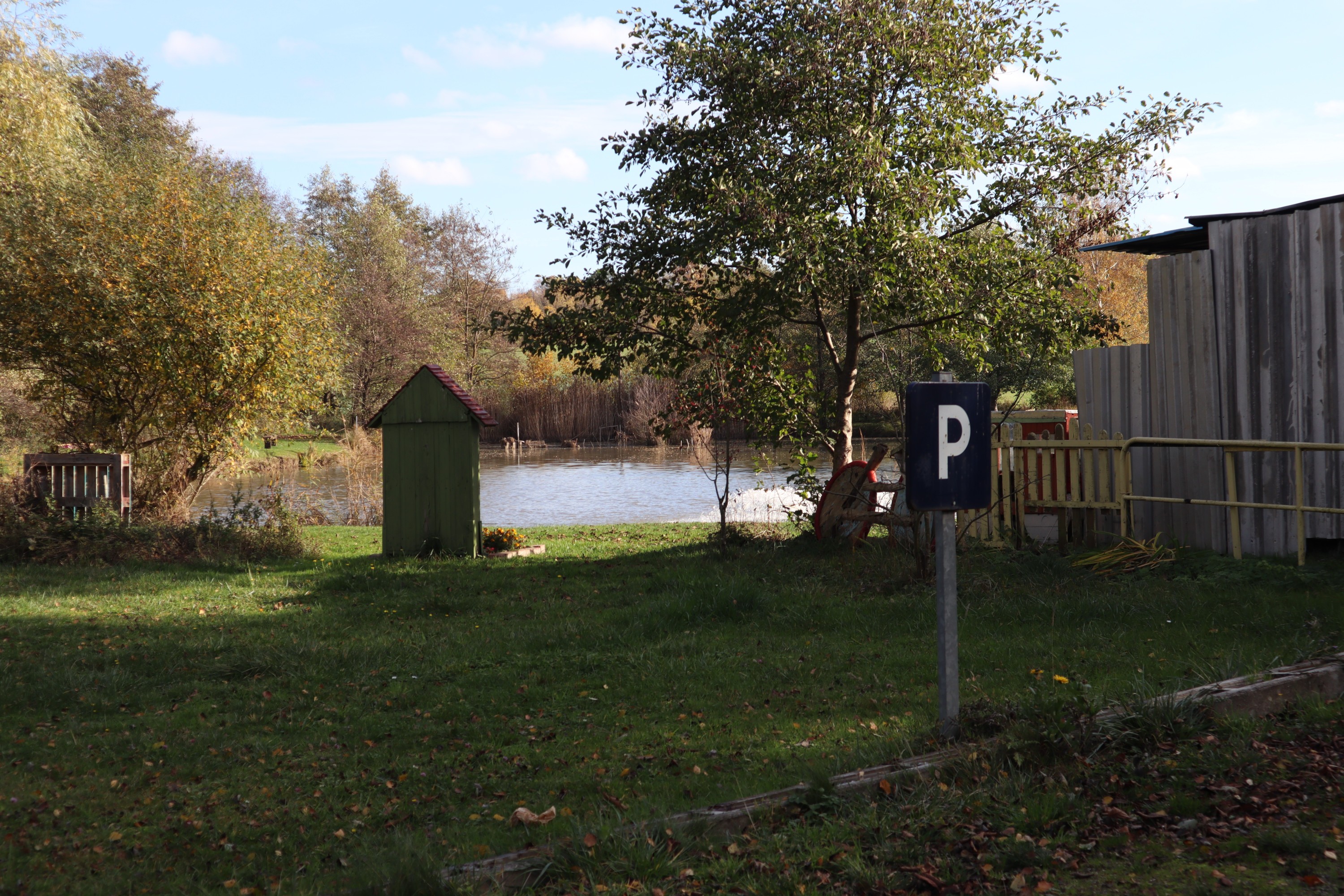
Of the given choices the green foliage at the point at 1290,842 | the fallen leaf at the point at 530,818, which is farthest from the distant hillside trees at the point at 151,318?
the green foliage at the point at 1290,842

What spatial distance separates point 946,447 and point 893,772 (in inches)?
56.3

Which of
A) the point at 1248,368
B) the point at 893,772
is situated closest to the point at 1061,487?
the point at 1248,368

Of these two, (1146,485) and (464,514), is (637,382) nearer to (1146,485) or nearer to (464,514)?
(464,514)

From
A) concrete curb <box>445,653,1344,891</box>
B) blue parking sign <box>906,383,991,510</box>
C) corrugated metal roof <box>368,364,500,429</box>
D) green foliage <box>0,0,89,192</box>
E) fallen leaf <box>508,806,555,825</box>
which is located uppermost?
green foliage <box>0,0,89,192</box>

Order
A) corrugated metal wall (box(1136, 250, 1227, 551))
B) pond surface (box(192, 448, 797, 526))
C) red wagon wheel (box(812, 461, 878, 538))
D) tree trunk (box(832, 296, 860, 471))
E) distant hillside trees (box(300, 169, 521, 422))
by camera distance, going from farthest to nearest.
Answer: distant hillside trees (box(300, 169, 521, 422))
pond surface (box(192, 448, 797, 526))
tree trunk (box(832, 296, 860, 471))
red wagon wheel (box(812, 461, 878, 538))
corrugated metal wall (box(1136, 250, 1227, 551))

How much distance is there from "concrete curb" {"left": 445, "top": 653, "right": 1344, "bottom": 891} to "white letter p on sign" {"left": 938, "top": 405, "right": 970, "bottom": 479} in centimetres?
125

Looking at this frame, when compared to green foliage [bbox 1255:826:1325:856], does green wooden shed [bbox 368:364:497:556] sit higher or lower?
higher

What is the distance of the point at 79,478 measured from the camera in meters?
13.6

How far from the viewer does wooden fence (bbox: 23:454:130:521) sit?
43.9 ft

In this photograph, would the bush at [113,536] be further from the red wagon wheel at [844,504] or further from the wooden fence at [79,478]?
the red wagon wheel at [844,504]

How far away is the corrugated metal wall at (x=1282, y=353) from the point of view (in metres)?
8.45

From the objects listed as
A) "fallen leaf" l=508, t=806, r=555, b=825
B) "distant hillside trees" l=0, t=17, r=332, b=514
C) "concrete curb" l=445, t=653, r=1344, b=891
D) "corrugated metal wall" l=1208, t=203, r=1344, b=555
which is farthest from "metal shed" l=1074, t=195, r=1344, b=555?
"distant hillside trees" l=0, t=17, r=332, b=514

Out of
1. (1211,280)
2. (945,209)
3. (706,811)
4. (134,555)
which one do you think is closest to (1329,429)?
(1211,280)

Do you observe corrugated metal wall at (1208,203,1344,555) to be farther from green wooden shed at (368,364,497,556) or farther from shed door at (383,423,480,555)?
shed door at (383,423,480,555)
